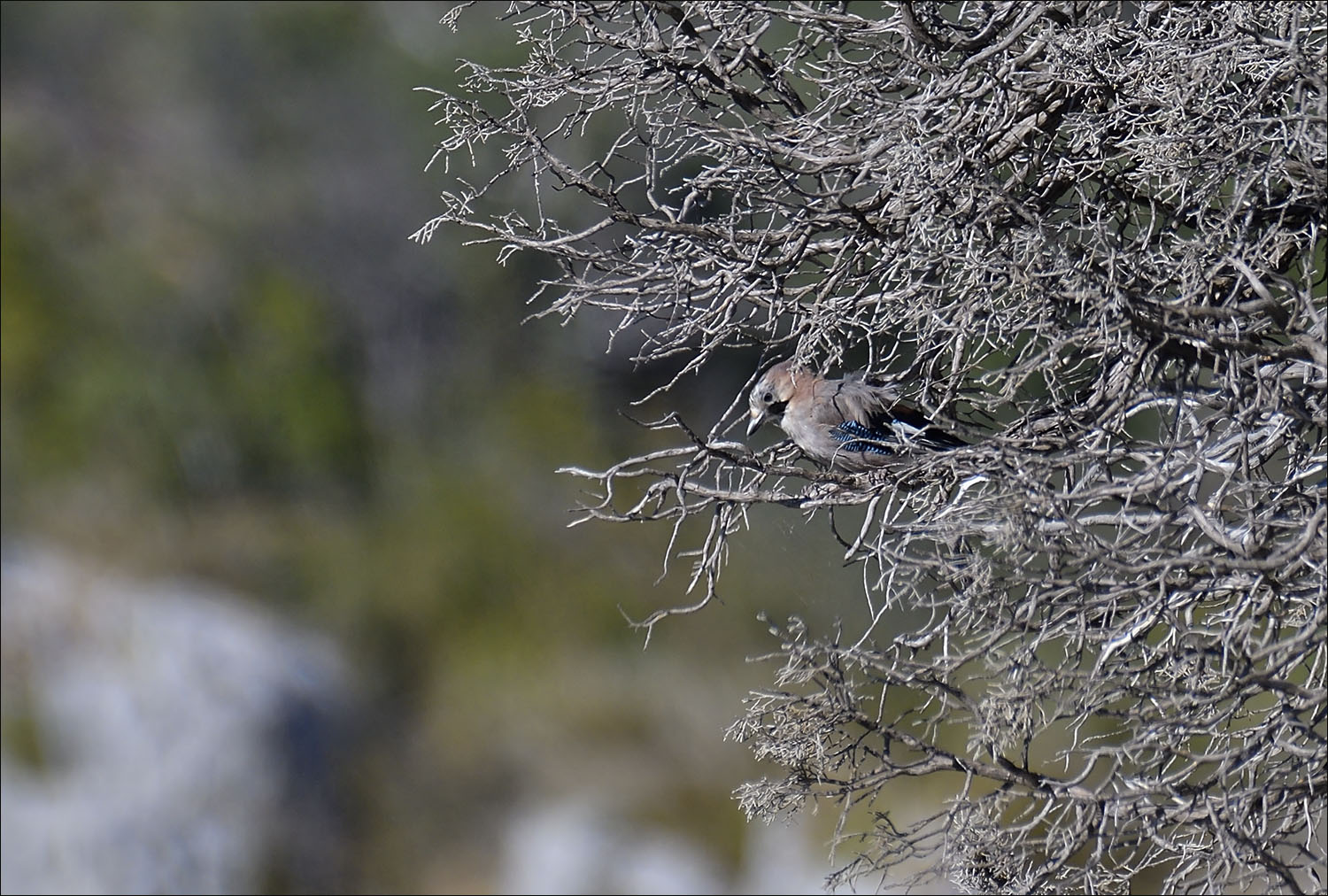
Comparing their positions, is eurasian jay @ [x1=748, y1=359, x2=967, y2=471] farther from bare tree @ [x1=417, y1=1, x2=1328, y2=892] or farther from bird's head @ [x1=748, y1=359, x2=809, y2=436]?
bare tree @ [x1=417, y1=1, x2=1328, y2=892]

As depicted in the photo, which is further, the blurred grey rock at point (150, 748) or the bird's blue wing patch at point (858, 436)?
the blurred grey rock at point (150, 748)

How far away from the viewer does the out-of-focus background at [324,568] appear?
1273 centimetres

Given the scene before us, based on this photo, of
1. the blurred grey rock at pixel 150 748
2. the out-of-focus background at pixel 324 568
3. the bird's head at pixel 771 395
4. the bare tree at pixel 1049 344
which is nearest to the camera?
the bare tree at pixel 1049 344

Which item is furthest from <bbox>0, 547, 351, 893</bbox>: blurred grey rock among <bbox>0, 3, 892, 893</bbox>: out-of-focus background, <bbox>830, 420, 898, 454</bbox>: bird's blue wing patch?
<bbox>830, 420, 898, 454</bbox>: bird's blue wing patch

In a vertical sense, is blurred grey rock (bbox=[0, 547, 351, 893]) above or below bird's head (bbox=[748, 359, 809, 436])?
above

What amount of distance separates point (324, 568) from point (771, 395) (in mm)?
10445

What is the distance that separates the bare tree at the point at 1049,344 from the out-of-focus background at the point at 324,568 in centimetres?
589

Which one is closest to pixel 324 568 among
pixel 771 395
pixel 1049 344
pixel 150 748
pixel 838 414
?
pixel 150 748

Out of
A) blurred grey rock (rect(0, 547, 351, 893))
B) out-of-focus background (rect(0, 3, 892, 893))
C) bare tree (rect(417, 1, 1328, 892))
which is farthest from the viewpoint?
out-of-focus background (rect(0, 3, 892, 893))

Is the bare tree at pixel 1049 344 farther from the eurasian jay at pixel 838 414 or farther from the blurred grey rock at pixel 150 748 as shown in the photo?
the blurred grey rock at pixel 150 748

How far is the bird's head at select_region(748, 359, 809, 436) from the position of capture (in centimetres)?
542

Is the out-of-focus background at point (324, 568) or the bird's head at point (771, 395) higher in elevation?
the out-of-focus background at point (324, 568)

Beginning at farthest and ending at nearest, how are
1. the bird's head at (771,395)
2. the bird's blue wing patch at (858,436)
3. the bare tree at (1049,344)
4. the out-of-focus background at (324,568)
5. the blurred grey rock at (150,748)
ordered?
the out-of-focus background at (324,568), the blurred grey rock at (150,748), the bird's head at (771,395), the bird's blue wing patch at (858,436), the bare tree at (1049,344)

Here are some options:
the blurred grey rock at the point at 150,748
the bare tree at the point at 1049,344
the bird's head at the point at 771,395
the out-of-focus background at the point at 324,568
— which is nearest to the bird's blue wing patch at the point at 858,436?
the bare tree at the point at 1049,344
